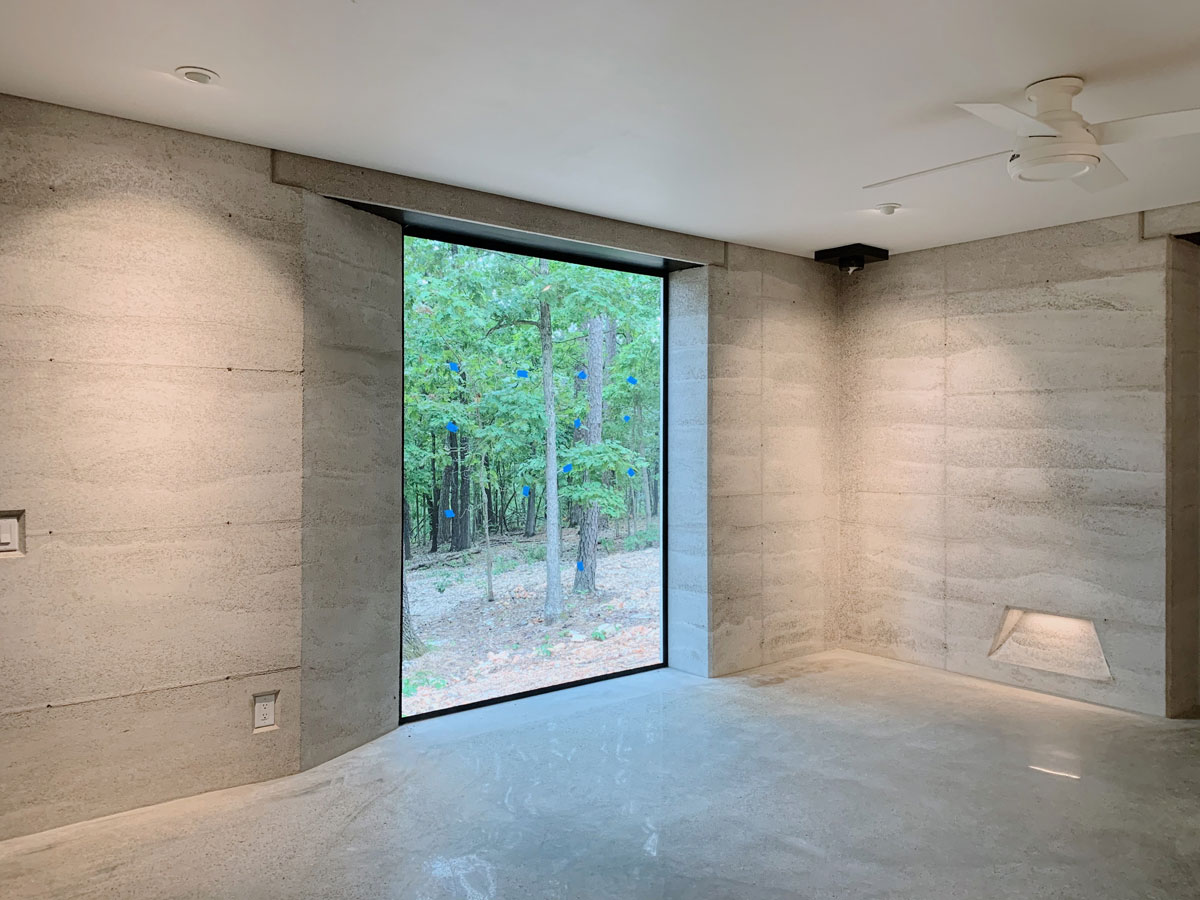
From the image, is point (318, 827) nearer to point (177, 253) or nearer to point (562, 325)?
point (177, 253)

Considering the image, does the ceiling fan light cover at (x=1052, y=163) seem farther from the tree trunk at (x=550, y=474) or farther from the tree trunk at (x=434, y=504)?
the tree trunk at (x=434, y=504)

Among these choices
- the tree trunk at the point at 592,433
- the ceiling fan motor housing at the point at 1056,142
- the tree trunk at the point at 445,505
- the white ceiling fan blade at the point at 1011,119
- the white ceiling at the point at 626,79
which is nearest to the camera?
the white ceiling at the point at 626,79

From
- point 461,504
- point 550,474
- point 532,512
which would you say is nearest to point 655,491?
point 550,474

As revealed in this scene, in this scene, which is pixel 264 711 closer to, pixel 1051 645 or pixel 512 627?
pixel 512 627

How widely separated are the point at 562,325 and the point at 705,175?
1.26 meters

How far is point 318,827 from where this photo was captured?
2912 mm

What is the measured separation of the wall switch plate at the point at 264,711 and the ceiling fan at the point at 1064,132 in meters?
3.17

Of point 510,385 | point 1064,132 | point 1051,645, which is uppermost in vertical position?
point 1064,132

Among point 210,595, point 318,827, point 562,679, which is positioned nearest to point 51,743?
point 210,595

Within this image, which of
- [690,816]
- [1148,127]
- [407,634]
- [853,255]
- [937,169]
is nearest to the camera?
[1148,127]

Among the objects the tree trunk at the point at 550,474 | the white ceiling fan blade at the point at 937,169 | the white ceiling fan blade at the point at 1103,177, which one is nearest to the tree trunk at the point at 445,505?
the tree trunk at the point at 550,474

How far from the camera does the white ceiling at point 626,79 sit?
7.29ft

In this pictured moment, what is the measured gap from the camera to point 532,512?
4.44 m

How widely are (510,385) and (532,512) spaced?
0.68 meters
